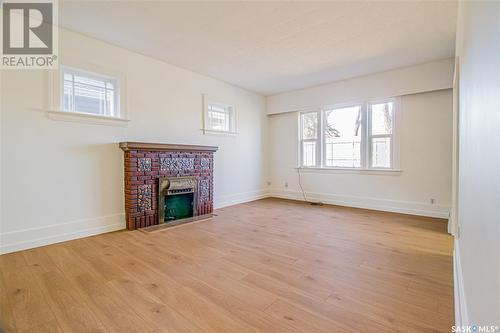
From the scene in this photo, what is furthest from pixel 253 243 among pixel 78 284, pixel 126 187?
pixel 126 187

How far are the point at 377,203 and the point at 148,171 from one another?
4.23 meters

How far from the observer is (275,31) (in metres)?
3.02

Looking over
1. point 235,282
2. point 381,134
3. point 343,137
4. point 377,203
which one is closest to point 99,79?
point 235,282

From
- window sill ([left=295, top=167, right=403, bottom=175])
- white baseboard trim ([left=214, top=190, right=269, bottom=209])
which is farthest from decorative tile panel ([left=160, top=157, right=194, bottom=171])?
window sill ([left=295, top=167, right=403, bottom=175])

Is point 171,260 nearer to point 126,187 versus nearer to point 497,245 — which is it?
point 126,187

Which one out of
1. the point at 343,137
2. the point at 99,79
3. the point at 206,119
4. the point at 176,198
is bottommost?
the point at 176,198

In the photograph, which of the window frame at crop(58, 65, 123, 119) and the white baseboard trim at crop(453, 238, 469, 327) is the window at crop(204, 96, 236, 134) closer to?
the window frame at crop(58, 65, 123, 119)

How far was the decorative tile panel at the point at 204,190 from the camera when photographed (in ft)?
14.0

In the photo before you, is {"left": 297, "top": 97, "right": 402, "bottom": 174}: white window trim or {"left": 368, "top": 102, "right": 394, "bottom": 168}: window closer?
{"left": 297, "top": 97, "right": 402, "bottom": 174}: white window trim

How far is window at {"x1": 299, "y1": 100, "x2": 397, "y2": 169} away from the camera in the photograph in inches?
179

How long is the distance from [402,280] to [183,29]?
3565 millimetres

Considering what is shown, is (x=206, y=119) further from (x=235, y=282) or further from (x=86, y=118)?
(x=235, y=282)

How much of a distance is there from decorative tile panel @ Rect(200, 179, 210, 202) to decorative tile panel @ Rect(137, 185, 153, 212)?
95cm

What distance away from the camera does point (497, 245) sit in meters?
0.52
